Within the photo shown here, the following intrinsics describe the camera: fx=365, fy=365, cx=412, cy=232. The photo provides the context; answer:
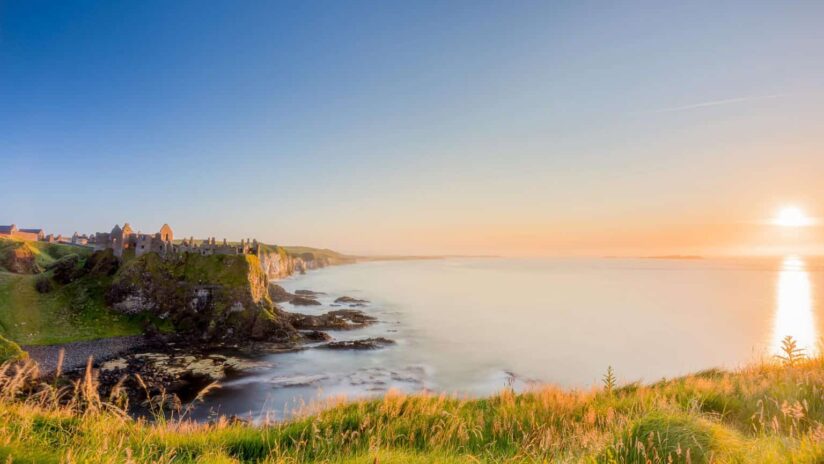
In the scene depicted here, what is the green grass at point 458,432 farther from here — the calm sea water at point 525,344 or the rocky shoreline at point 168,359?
the rocky shoreline at point 168,359

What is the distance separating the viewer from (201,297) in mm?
64062

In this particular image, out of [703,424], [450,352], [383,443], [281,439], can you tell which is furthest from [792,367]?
[450,352]

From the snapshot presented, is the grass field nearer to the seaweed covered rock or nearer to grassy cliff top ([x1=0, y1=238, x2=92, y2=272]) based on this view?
the seaweed covered rock

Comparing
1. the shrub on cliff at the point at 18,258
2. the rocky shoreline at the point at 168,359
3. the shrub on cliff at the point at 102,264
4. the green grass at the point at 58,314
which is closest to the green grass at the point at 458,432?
the rocky shoreline at the point at 168,359

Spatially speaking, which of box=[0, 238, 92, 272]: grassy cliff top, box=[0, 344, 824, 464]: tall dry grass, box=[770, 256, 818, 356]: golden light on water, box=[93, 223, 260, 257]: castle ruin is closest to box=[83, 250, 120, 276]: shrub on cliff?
box=[93, 223, 260, 257]: castle ruin

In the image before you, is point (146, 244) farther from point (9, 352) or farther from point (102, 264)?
point (9, 352)

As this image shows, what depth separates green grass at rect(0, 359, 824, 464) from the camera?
437 cm

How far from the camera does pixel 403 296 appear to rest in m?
127

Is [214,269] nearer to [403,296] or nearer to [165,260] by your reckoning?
[165,260]

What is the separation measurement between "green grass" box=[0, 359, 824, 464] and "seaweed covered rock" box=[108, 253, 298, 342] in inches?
2283

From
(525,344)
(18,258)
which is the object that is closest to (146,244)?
(18,258)

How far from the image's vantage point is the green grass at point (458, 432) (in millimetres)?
4371

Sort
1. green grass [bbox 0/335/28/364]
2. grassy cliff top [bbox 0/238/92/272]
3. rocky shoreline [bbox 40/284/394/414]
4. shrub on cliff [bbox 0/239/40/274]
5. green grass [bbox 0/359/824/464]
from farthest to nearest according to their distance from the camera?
grassy cliff top [bbox 0/238/92/272], shrub on cliff [bbox 0/239/40/274], rocky shoreline [bbox 40/284/394/414], green grass [bbox 0/335/28/364], green grass [bbox 0/359/824/464]

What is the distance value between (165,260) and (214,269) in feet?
32.9
